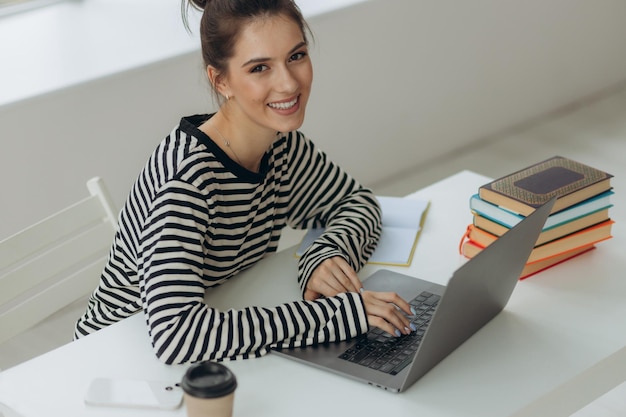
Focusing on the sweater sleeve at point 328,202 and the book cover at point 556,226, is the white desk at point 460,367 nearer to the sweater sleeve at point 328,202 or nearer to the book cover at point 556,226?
the book cover at point 556,226

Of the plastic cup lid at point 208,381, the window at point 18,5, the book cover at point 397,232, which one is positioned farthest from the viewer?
the window at point 18,5

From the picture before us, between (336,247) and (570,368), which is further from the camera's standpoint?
(336,247)

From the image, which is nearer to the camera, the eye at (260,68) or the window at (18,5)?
the eye at (260,68)

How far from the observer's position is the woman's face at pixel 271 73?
160 centimetres

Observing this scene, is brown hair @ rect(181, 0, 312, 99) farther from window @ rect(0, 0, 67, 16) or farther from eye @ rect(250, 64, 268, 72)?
window @ rect(0, 0, 67, 16)

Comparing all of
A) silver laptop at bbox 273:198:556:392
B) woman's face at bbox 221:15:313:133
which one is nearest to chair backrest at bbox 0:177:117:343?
woman's face at bbox 221:15:313:133

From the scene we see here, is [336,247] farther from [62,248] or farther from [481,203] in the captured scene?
[62,248]

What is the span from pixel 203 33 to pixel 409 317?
66 cm

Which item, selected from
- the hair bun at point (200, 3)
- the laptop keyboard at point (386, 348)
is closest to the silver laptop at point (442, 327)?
the laptop keyboard at point (386, 348)

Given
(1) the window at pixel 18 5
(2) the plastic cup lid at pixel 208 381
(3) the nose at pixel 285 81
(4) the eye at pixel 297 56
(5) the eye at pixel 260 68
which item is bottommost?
(2) the plastic cup lid at pixel 208 381

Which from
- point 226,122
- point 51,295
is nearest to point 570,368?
point 226,122

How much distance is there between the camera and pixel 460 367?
54.4 inches

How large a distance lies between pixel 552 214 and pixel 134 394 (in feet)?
2.71

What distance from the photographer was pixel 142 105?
10.0ft
